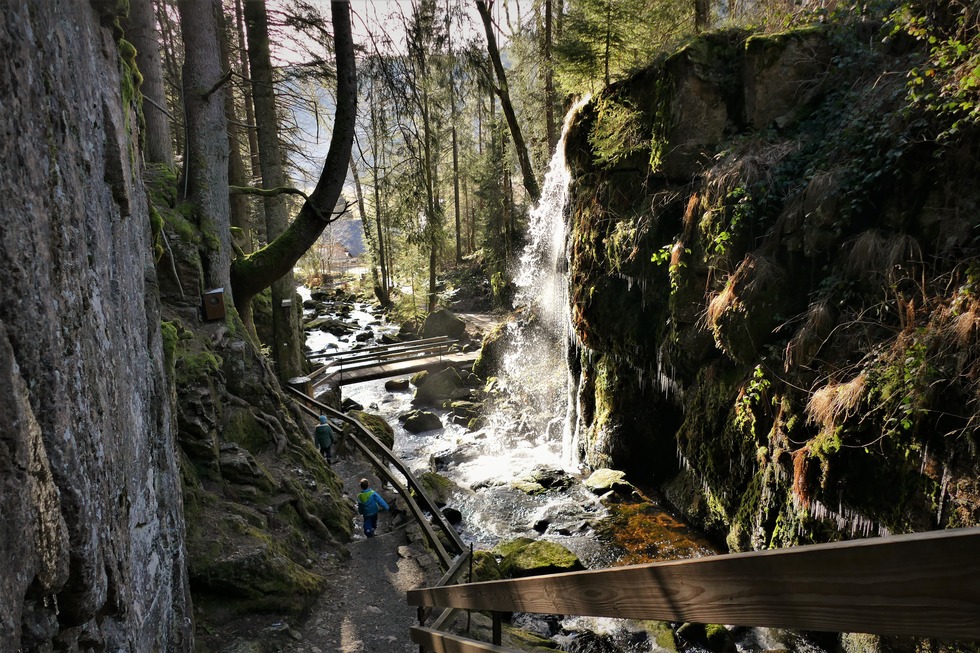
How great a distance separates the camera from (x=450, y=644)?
2.99 meters

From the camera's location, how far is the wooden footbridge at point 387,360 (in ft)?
58.6

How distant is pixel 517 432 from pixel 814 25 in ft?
38.8

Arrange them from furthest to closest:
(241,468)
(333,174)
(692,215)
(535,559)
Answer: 1. (692,215)
2. (535,559)
3. (333,174)
4. (241,468)

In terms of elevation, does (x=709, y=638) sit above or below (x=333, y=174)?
below

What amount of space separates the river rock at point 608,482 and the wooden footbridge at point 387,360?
30.2ft

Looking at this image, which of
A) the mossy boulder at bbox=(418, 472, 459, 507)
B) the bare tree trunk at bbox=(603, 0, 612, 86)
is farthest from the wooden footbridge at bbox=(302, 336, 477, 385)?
the bare tree trunk at bbox=(603, 0, 612, 86)

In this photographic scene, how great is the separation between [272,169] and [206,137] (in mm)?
3350

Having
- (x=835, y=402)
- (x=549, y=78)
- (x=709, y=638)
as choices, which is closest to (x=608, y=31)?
(x=549, y=78)

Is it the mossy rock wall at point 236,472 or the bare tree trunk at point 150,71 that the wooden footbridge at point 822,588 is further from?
the bare tree trunk at point 150,71

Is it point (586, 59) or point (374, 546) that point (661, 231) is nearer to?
point (586, 59)

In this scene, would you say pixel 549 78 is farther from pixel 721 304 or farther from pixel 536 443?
pixel 721 304

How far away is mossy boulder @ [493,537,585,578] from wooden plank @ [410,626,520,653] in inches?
172

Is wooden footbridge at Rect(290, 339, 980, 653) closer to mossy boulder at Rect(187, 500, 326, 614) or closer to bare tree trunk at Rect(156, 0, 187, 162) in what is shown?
mossy boulder at Rect(187, 500, 326, 614)

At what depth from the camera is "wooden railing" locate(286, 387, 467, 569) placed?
734 centimetres
